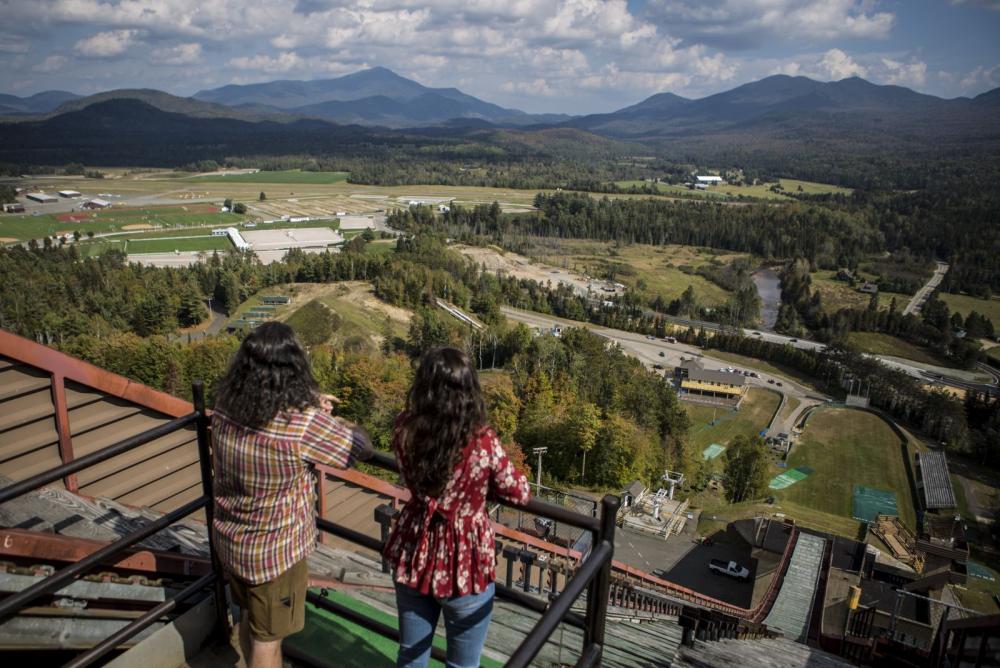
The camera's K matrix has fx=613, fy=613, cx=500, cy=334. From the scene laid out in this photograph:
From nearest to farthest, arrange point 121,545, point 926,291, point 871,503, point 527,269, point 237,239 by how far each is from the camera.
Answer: point 121,545
point 871,503
point 237,239
point 926,291
point 527,269

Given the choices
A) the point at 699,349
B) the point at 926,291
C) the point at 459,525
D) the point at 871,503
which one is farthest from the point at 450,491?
the point at 926,291

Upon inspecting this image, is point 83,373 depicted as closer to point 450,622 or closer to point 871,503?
point 450,622

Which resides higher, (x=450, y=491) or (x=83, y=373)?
(x=450, y=491)

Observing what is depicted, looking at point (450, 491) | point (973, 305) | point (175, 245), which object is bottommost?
point (973, 305)

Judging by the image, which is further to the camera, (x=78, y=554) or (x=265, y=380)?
(x=78, y=554)

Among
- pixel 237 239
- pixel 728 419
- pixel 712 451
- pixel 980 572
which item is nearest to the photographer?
pixel 980 572

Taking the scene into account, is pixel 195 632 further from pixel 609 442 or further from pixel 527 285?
pixel 527 285

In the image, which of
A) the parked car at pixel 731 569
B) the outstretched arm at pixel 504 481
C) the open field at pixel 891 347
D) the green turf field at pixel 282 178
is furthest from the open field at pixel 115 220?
the outstretched arm at pixel 504 481

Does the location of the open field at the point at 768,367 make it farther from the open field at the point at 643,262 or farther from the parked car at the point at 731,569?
the parked car at the point at 731,569
